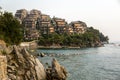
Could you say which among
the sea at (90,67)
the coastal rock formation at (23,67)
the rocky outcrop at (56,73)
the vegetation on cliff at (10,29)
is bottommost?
the sea at (90,67)

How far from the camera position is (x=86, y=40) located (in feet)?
579

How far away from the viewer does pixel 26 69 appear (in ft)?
104

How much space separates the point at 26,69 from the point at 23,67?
0.46 meters

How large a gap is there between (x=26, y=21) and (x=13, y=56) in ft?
504

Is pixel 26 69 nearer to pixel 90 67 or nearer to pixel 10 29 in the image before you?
pixel 90 67

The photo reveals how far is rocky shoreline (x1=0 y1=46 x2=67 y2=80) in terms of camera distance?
3039 centimetres

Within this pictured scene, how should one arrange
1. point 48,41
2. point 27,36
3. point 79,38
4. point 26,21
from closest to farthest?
point 48,41 → point 27,36 → point 79,38 → point 26,21

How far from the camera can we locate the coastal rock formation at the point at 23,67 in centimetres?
3027

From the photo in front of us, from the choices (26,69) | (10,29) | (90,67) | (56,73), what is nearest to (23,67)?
(26,69)

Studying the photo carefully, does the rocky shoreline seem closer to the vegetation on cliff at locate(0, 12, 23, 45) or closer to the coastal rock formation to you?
the coastal rock formation

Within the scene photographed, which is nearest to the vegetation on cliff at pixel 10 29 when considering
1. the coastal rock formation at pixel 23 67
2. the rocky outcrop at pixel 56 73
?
the rocky outcrop at pixel 56 73

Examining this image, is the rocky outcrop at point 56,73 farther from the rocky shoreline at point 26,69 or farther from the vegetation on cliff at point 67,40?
the vegetation on cliff at point 67,40

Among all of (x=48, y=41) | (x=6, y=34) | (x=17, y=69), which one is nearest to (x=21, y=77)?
(x=17, y=69)

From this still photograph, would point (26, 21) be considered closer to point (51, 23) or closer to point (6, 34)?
point (51, 23)
